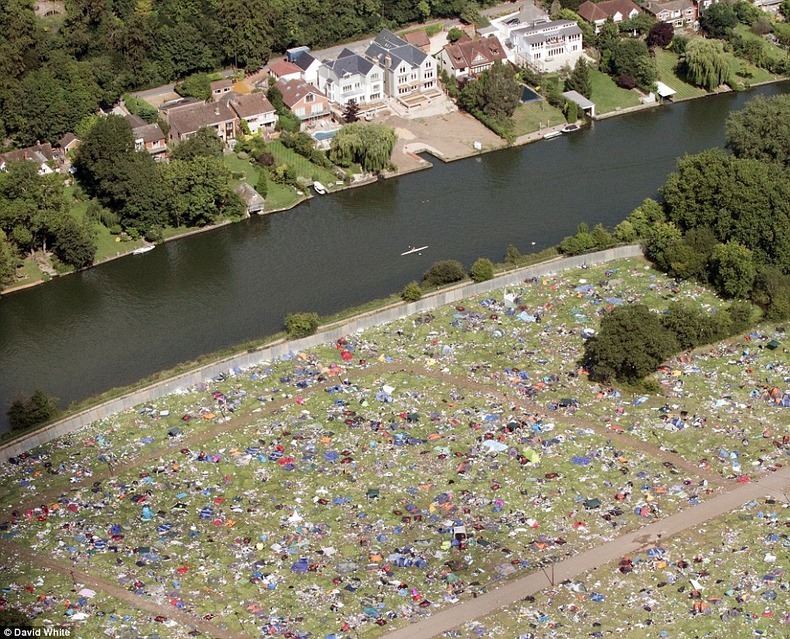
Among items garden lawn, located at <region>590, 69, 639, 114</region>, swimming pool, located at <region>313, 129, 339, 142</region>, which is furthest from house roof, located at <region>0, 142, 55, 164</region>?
garden lawn, located at <region>590, 69, 639, 114</region>

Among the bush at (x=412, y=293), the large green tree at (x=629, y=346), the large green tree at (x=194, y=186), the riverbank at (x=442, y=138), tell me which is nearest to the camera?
the large green tree at (x=629, y=346)

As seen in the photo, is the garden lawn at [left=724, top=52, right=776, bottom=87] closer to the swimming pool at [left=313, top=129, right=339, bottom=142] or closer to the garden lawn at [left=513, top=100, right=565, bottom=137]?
the garden lawn at [left=513, top=100, right=565, bottom=137]

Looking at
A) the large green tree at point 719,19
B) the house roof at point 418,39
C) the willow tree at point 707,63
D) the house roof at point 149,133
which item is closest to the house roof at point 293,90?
the house roof at point 149,133

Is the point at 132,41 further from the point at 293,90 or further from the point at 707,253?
the point at 707,253

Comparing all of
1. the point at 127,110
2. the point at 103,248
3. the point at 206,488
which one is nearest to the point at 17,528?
the point at 206,488

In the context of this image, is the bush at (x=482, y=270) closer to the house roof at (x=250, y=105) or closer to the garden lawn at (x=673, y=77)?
the house roof at (x=250, y=105)
